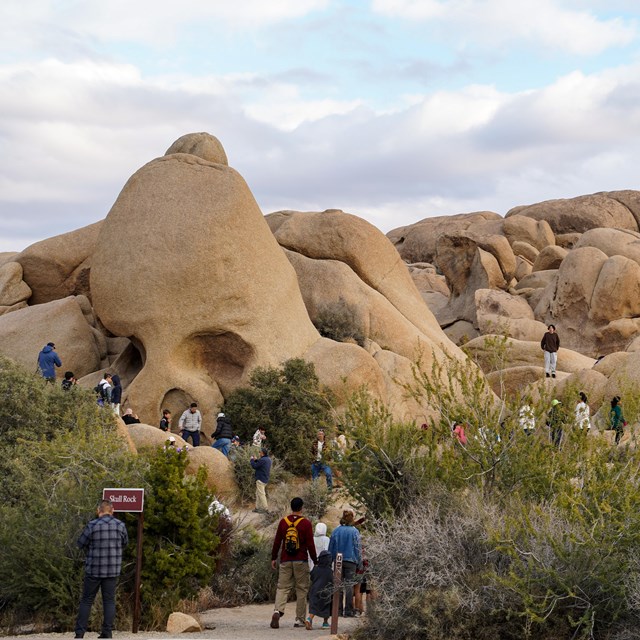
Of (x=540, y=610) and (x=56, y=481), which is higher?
(x=56, y=481)

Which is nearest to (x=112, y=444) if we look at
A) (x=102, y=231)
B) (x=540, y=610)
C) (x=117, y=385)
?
(x=540, y=610)

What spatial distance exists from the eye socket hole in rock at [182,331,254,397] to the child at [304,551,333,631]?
14297mm

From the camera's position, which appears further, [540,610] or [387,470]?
[387,470]

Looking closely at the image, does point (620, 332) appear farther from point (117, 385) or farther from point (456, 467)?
point (456, 467)

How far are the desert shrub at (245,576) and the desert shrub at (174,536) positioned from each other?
3.69 feet

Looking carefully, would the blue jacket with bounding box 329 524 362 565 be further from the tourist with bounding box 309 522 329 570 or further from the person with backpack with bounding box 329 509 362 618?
the tourist with bounding box 309 522 329 570

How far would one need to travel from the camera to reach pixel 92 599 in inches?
467

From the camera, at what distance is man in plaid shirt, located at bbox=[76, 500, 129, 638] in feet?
38.5

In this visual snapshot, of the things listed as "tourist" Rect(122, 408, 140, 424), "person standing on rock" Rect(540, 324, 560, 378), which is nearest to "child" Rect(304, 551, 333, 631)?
"tourist" Rect(122, 408, 140, 424)

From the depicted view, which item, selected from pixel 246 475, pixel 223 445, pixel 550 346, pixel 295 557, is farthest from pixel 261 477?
pixel 550 346

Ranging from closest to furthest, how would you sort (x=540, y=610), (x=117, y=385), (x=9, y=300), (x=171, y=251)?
(x=540, y=610), (x=117, y=385), (x=171, y=251), (x=9, y=300)

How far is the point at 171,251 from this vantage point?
2689 cm

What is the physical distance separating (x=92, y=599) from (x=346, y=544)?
9.93 feet

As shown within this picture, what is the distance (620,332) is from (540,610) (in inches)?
1204
